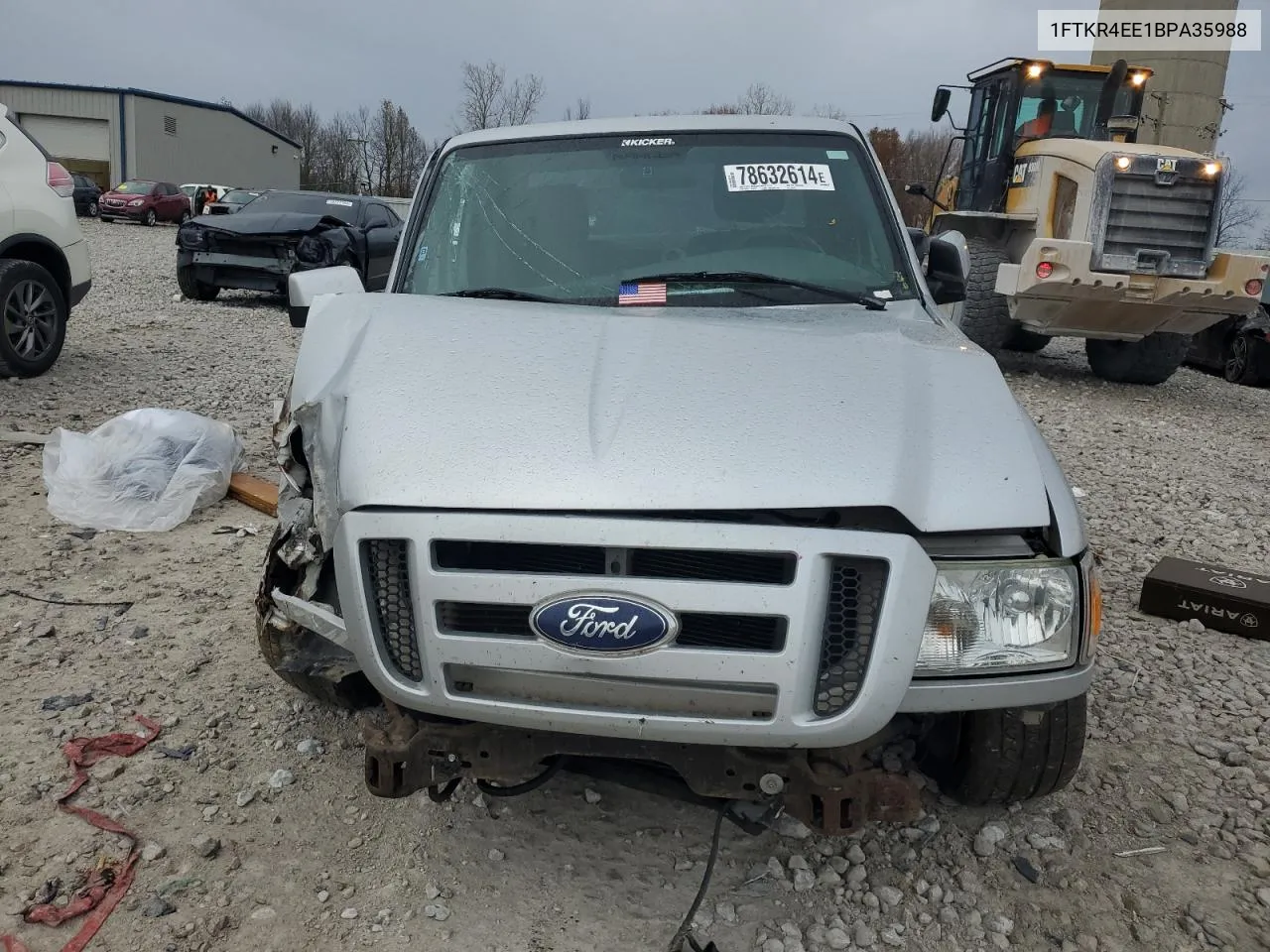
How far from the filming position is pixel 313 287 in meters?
3.30

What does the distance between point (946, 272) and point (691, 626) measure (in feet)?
7.07

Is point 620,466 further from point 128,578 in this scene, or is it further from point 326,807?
point 128,578

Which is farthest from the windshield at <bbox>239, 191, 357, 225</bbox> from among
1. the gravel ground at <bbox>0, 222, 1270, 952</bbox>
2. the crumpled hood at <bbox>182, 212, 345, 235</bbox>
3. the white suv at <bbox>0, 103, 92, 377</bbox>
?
the gravel ground at <bbox>0, 222, 1270, 952</bbox>

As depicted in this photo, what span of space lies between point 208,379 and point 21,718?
510 cm

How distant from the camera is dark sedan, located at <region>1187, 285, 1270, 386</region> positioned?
11.0 meters

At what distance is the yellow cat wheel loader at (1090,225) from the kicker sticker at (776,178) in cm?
567

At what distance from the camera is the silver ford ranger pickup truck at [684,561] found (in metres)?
1.83

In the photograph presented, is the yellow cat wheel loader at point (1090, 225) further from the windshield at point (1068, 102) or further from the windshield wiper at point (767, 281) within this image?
the windshield wiper at point (767, 281)

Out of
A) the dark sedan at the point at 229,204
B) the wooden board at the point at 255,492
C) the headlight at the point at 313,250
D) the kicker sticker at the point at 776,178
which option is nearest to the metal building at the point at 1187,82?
the dark sedan at the point at 229,204

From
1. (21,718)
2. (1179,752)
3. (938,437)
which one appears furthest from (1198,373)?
(21,718)

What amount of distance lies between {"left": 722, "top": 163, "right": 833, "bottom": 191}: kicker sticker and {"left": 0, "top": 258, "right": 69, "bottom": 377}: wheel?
18.4 feet

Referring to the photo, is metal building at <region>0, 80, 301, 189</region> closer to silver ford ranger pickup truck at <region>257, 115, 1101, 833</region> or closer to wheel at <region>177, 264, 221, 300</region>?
wheel at <region>177, 264, 221, 300</region>

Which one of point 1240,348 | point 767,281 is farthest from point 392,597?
point 1240,348

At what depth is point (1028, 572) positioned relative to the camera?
192cm
